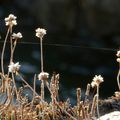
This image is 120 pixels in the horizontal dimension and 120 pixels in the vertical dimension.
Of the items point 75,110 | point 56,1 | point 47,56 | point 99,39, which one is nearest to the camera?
point 75,110

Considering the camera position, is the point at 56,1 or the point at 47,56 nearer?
the point at 47,56

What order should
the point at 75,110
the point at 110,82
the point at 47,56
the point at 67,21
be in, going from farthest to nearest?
the point at 67,21 < the point at 47,56 < the point at 110,82 < the point at 75,110

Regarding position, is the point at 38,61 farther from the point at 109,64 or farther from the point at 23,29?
the point at 23,29

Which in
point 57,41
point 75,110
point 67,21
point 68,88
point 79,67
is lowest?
point 75,110

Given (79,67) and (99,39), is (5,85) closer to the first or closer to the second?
(79,67)

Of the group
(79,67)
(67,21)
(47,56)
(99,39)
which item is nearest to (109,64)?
(79,67)

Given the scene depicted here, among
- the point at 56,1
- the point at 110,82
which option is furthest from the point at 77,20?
the point at 110,82

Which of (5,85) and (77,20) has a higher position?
(77,20)
